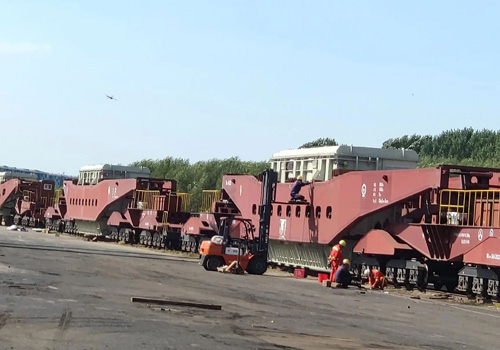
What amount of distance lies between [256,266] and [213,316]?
1408 centimetres

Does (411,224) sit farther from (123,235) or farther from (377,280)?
(123,235)

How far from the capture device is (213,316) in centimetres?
1404

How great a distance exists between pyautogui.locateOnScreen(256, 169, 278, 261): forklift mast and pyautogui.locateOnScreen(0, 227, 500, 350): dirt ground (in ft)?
15.9

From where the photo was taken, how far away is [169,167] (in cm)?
8650

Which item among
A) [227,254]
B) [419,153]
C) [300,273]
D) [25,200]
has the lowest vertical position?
[300,273]

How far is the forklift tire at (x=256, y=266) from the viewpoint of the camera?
28.0m

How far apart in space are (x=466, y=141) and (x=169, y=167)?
1142 inches

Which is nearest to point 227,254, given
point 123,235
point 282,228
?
point 282,228

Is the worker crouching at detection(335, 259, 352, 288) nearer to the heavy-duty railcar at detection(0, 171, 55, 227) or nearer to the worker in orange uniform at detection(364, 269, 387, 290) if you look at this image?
the worker in orange uniform at detection(364, 269, 387, 290)

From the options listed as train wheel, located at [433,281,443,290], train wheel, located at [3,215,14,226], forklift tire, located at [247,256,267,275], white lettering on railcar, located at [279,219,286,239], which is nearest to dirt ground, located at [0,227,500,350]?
train wheel, located at [433,281,443,290]

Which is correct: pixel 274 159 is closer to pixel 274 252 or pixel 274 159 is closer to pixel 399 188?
pixel 274 252

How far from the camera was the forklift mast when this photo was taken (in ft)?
95.1

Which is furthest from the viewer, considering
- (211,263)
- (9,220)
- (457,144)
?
(457,144)

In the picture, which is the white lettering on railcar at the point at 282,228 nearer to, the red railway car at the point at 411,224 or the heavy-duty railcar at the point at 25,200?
the red railway car at the point at 411,224
